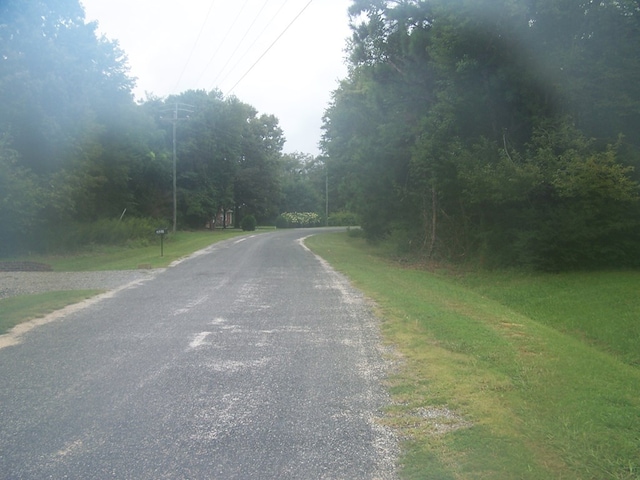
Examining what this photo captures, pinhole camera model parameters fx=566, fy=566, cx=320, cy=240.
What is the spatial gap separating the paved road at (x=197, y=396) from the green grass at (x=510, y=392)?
1.34 feet

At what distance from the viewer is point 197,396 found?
550 centimetres

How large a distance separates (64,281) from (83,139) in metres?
17.8

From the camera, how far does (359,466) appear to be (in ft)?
13.1

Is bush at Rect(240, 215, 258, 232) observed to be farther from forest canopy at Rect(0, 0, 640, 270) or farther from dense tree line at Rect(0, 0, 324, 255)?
forest canopy at Rect(0, 0, 640, 270)

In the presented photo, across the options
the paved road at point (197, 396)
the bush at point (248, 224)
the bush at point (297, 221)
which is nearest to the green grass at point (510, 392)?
the paved road at point (197, 396)

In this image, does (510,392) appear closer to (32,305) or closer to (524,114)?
(32,305)

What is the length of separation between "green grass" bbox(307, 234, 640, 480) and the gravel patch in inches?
298

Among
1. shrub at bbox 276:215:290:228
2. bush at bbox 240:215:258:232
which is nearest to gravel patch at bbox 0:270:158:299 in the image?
bush at bbox 240:215:258:232

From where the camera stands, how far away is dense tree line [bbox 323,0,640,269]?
50.9ft

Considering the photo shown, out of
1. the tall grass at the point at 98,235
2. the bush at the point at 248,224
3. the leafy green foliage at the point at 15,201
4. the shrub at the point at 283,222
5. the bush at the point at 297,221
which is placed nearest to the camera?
the leafy green foliage at the point at 15,201

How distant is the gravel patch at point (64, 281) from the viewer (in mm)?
14344

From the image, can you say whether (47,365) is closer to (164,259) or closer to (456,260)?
(164,259)

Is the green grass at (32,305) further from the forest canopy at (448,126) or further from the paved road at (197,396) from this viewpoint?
the forest canopy at (448,126)

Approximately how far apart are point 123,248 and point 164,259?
12019 mm
